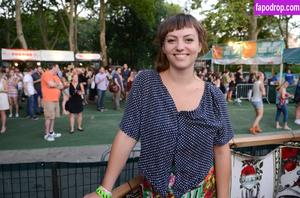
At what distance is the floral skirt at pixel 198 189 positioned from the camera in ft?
5.30

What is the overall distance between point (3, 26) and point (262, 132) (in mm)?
40388

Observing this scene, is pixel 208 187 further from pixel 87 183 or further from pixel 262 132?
pixel 262 132

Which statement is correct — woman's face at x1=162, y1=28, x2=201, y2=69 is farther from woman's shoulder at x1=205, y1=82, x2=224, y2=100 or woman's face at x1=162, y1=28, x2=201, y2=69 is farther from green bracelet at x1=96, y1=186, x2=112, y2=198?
green bracelet at x1=96, y1=186, x2=112, y2=198

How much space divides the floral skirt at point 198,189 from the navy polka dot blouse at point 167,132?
2cm

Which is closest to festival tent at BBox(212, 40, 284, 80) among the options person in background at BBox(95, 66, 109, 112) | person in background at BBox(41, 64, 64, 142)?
person in background at BBox(95, 66, 109, 112)

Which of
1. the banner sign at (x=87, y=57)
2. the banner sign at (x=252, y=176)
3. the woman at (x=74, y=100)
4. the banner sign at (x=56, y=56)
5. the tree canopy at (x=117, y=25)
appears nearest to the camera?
the banner sign at (x=252, y=176)

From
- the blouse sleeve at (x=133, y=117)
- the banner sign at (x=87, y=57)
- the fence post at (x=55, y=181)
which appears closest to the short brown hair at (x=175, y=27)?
the blouse sleeve at (x=133, y=117)

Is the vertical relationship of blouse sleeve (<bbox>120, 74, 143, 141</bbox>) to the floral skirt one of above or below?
above

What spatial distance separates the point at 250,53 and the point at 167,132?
15456 millimetres

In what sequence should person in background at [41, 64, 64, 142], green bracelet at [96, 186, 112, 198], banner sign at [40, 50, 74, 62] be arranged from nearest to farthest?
green bracelet at [96, 186, 112, 198]
person in background at [41, 64, 64, 142]
banner sign at [40, 50, 74, 62]

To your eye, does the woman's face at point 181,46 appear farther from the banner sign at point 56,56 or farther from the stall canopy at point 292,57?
the banner sign at point 56,56

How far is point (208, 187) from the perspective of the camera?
5.55 feet

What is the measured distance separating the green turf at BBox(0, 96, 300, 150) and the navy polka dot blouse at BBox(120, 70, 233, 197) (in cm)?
650

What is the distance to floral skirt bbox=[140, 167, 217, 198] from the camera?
63.6 inches
